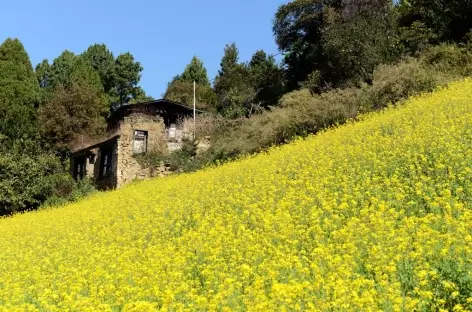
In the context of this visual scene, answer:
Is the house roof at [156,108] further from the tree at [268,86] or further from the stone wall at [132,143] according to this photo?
the tree at [268,86]

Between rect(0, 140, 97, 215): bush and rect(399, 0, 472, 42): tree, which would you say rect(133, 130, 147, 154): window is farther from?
rect(399, 0, 472, 42): tree

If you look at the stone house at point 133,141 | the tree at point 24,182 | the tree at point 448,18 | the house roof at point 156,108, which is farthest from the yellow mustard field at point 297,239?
the house roof at point 156,108

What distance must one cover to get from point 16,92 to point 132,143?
48.7ft

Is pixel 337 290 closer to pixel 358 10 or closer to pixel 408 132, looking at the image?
pixel 408 132

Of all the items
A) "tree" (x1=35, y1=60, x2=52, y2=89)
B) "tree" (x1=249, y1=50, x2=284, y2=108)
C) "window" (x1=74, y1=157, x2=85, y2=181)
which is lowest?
"window" (x1=74, y1=157, x2=85, y2=181)

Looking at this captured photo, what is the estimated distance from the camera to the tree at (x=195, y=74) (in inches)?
2250

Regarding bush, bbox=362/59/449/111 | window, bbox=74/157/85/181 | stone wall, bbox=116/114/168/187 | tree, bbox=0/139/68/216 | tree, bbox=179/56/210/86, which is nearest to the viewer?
bush, bbox=362/59/449/111

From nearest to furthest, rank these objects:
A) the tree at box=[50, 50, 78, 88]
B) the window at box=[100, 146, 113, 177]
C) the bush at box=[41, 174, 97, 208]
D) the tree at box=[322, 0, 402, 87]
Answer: the tree at box=[322, 0, 402, 87] → the bush at box=[41, 174, 97, 208] → the window at box=[100, 146, 113, 177] → the tree at box=[50, 50, 78, 88]

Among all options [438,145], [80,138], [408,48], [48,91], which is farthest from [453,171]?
[48,91]

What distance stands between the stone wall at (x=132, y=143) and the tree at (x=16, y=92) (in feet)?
30.3

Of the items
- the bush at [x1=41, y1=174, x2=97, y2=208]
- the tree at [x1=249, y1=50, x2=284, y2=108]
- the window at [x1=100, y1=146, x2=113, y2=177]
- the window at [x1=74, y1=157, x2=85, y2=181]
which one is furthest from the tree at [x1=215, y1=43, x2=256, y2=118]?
A: the bush at [x1=41, y1=174, x2=97, y2=208]

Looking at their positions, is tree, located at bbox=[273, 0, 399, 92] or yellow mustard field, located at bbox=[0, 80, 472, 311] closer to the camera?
yellow mustard field, located at bbox=[0, 80, 472, 311]

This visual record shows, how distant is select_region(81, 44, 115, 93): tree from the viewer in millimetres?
54000

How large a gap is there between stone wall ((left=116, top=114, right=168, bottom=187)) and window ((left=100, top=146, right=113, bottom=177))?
4.63ft
